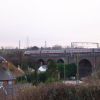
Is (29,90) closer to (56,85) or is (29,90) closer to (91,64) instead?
(56,85)

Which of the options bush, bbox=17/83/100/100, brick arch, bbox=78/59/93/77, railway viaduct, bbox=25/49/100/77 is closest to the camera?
bush, bbox=17/83/100/100

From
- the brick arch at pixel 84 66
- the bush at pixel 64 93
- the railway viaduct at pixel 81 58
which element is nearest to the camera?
the bush at pixel 64 93

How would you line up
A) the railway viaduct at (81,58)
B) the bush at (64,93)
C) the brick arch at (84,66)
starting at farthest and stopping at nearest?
the brick arch at (84,66) < the railway viaduct at (81,58) < the bush at (64,93)

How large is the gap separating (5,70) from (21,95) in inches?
504

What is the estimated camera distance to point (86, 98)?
38.4ft

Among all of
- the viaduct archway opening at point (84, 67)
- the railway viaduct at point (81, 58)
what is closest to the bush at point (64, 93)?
the railway viaduct at point (81, 58)

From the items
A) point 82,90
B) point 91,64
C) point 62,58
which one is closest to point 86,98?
point 82,90

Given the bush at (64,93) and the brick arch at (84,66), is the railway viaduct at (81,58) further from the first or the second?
the bush at (64,93)

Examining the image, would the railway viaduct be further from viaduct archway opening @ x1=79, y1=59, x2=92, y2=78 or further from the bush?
the bush

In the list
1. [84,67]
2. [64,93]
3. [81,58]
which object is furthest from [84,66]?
[64,93]

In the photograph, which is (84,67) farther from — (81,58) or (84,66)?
(81,58)

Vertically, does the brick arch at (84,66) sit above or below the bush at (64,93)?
below

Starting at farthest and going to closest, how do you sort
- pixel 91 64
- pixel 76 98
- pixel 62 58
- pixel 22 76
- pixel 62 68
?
1. pixel 62 58
2. pixel 91 64
3. pixel 62 68
4. pixel 22 76
5. pixel 76 98

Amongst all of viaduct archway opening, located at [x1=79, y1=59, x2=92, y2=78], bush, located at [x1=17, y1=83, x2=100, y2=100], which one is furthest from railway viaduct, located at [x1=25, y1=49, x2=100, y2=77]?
bush, located at [x1=17, y1=83, x2=100, y2=100]
